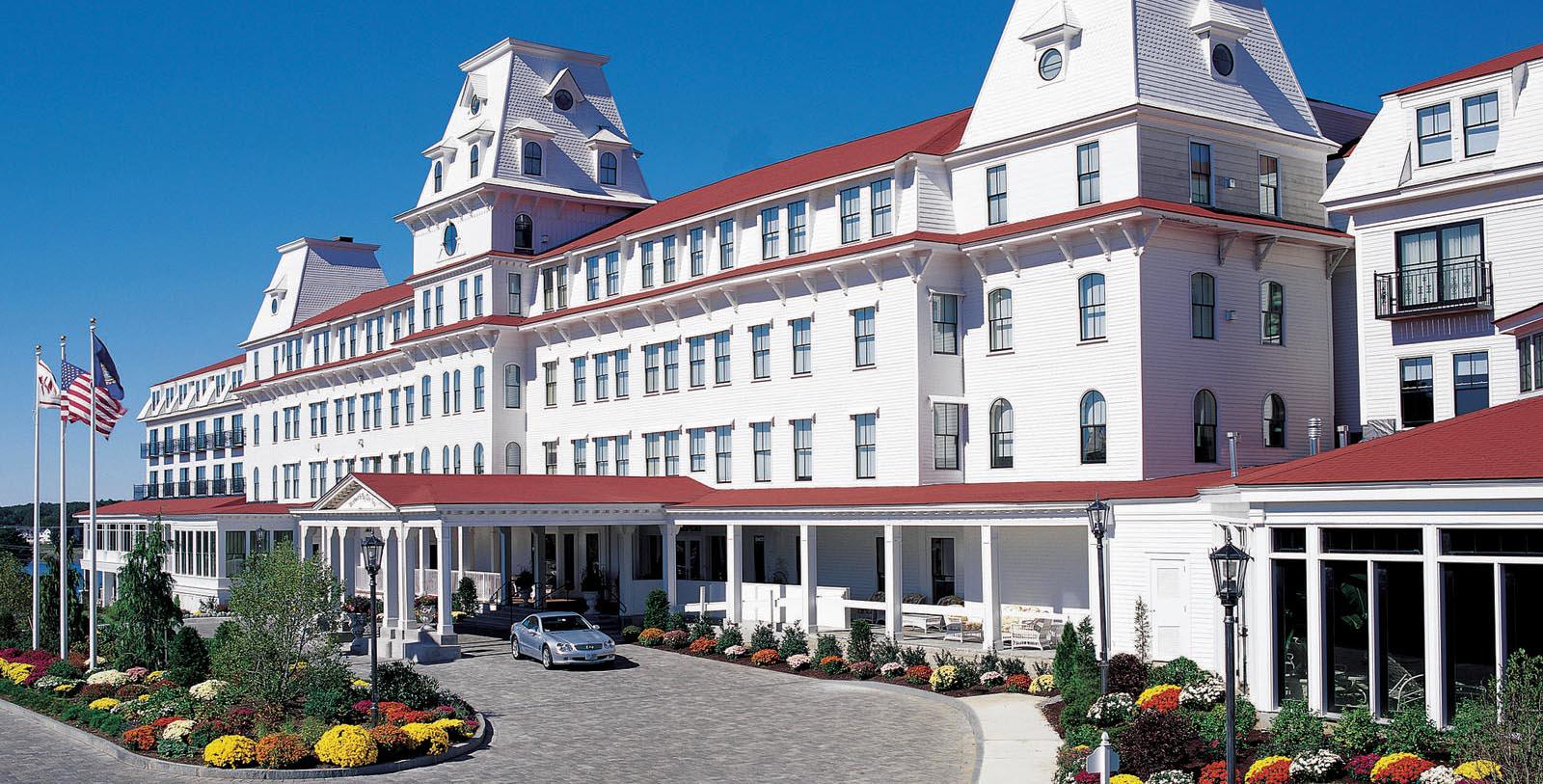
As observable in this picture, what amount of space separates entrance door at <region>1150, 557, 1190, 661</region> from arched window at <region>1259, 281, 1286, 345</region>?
1045 cm

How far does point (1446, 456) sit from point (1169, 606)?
9.12 meters

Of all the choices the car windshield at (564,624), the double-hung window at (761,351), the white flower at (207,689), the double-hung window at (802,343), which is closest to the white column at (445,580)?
the car windshield at (564,624)

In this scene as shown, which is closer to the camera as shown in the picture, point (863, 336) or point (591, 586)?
point (863, 336)

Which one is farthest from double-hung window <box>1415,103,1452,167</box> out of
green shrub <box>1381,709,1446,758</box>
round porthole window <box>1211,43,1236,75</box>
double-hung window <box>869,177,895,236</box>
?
green shrub <box>1381,709,1446,758</box>

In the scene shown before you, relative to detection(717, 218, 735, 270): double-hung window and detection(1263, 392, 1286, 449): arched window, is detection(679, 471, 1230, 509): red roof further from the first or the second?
detection(717, 218, 735, 270): double-hung window

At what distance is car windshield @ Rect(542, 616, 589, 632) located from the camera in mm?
36000

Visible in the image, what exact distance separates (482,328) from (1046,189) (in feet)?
80.6

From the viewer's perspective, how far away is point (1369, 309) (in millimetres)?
33688

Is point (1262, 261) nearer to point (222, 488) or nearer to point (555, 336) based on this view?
point (555, 336)

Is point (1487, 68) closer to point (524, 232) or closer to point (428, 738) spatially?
point (428, 738)

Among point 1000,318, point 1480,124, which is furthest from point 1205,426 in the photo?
point 1480,124

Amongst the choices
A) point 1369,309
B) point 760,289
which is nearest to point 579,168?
point 760,289

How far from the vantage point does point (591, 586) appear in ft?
164

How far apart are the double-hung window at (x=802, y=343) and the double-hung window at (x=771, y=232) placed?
245cm
